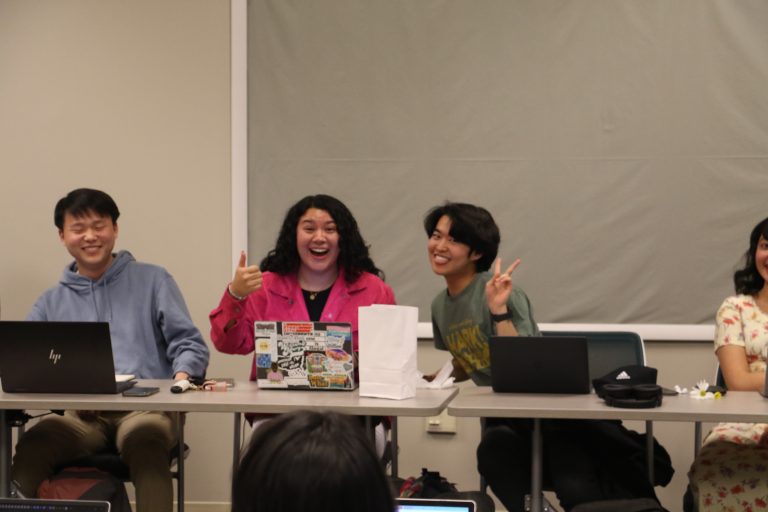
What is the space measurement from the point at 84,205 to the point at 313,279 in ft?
2.93

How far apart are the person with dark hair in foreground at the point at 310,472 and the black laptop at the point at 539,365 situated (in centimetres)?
174

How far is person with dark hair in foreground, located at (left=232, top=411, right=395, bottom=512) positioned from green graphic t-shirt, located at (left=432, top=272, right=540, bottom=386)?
86.4 inches

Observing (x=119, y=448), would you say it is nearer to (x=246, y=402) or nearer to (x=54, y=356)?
(x=54, y=356)

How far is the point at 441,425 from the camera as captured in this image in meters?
4.01

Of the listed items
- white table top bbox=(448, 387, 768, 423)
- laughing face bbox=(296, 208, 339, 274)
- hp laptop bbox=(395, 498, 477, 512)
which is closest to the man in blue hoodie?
laughing face bbox=(296, 208, 339, 274)

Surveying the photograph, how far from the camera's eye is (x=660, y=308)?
12.7 ft

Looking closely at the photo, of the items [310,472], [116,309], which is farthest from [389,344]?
[310,472]

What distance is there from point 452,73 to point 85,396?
2076mm

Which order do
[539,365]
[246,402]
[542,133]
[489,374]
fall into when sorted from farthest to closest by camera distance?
1. [542,133]
2. [489,374]
3. [539,365]
4. [246,402]

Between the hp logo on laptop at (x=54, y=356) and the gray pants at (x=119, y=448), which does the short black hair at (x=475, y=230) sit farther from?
the hp logo on laptop at (x=54, y=356)

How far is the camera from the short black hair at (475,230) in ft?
10.4

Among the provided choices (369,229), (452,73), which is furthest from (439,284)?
(452,73)

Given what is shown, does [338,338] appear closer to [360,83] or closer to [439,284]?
[439,284]

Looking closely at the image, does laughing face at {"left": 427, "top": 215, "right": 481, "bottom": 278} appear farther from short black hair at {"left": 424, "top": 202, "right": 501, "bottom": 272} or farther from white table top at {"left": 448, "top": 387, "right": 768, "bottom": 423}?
white table top at {"left": 448, "top": 387, "right": 768, "bottom": 423}
